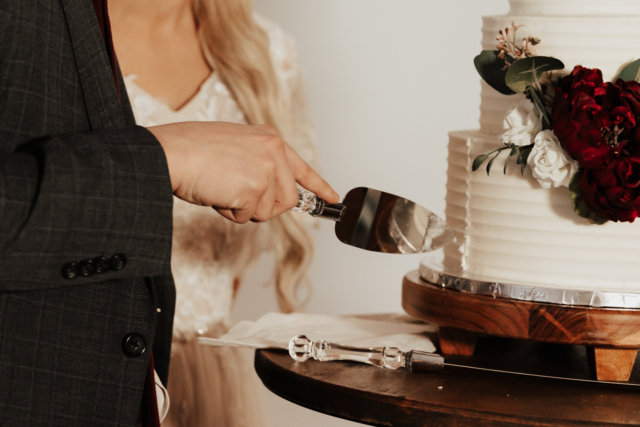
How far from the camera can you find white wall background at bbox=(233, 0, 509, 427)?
2.40 m

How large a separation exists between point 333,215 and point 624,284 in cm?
51

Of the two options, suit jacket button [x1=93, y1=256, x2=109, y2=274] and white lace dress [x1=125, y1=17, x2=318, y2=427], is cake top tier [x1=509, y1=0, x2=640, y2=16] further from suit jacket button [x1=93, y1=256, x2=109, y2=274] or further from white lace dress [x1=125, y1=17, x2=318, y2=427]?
white lace dress [x1=125, y1=17, x2=318, y2=427]

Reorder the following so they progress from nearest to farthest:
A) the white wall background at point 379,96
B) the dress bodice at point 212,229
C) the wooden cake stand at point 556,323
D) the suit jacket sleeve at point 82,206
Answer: the suit jacket sleeve at point 82,206
the wooden cake stand at point 556,323
the dress bodice at point 212,229
the white wall background at point 379,96

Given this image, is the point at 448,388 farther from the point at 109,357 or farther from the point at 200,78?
the point at 200,78

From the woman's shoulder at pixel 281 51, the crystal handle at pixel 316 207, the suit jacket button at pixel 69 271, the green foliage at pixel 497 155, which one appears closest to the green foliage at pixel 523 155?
the green foliage at pixel 497 155

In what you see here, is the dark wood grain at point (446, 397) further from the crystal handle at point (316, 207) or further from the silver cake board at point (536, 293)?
the crystal handle at point (316, 207)

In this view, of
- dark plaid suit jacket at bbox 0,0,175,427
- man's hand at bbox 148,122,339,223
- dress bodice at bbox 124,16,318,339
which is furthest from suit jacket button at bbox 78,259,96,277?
dress bodice at bbox 124,16,318,339

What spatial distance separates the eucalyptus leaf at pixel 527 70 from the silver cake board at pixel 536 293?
0.34 m

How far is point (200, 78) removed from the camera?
2.34 m

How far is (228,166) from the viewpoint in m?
0.78

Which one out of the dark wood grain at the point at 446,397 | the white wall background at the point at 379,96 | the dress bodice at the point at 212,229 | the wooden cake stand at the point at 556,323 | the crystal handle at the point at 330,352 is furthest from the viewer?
the white wall background at the point at 379,96

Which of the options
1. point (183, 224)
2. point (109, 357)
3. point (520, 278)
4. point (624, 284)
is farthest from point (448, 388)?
point (183, 224)

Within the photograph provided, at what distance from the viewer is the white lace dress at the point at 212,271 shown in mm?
2307

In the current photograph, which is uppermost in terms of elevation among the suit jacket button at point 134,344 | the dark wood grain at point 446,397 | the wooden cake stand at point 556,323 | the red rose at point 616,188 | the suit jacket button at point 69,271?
the red rose at point 616,188
